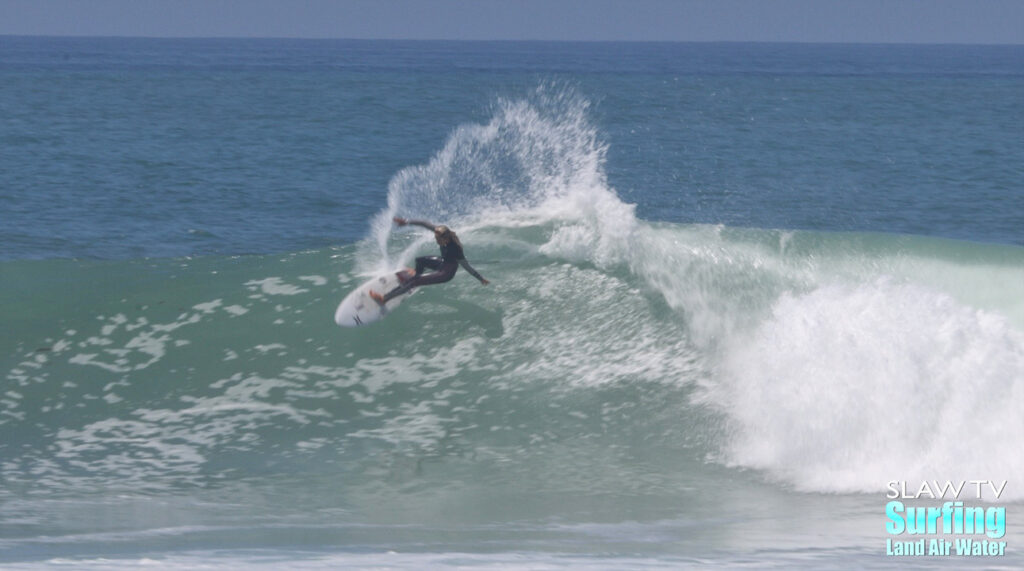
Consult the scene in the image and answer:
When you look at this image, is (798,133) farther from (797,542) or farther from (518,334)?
(797,542)

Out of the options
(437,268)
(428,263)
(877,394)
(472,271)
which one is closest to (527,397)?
(472,271)

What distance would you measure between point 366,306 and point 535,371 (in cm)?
184

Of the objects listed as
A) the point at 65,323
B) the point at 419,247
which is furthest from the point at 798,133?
the point at 65,323

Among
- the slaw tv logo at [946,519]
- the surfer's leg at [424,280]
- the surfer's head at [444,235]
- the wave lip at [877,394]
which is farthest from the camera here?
the surfer's leg at [424,280]

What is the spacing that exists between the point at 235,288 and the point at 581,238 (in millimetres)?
3597

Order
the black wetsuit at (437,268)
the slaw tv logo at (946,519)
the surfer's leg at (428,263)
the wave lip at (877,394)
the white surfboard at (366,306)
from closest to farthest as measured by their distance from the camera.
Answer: the slaw tv logo at (946,519) → the wave lip at (877,394) → the black wetsuit at (437,268) → the surfer's leg at (428,263) → the white surfboard at (366,306)

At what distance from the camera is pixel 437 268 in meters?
10.8

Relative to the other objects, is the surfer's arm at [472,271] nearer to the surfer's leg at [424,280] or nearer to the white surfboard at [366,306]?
the surfer's leg at [424,280]

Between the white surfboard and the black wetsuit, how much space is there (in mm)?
83

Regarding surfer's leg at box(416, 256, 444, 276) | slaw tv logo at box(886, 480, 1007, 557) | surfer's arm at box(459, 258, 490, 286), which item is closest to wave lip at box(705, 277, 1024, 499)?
slaw tv logo at box(886, 480, 1007, 557)

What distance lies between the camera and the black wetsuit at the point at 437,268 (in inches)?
410

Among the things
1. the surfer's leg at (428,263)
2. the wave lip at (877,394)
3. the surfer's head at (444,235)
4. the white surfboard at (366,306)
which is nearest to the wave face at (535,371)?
the wave lip at (877,394)

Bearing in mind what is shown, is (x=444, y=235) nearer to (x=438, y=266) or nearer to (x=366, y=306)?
(x=438, y=266)

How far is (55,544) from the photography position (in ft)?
22.9
